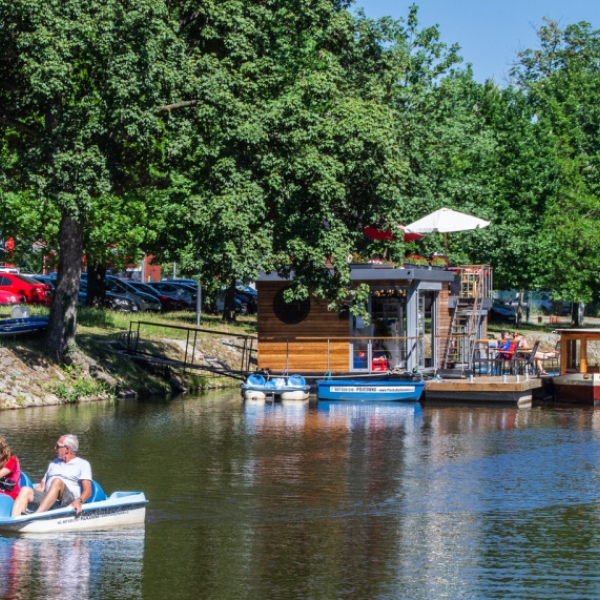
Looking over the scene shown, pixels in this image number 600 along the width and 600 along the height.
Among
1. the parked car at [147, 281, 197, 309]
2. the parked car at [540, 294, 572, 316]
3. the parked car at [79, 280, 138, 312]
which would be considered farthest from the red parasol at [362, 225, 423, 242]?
the parked car at [540, 294, 572, 316]

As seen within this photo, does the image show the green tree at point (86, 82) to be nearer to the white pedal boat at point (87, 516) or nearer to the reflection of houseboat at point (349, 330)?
the reflection of houseboat at point (349, 330)

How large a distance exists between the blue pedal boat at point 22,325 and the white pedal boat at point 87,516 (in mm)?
18451

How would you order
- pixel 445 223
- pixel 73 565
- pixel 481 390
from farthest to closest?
1. pixel 445 223
2. pixel 481 390
3. pixel 73 565

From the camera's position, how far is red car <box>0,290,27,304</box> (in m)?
49.5

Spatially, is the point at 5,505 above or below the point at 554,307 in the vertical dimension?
below

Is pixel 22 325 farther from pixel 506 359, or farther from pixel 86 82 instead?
pixel 506 359

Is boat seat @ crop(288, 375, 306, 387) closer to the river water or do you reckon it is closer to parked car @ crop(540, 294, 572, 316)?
the river water

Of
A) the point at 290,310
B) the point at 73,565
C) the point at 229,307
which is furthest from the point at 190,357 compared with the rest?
the point at 73,565

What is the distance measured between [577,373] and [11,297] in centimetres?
2452

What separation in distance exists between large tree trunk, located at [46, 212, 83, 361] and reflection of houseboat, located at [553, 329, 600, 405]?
15.4 m

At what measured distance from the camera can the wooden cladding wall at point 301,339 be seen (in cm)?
3806

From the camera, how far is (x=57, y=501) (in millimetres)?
16453

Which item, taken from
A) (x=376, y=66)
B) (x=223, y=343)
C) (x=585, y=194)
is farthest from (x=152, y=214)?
(x=585, y=194)

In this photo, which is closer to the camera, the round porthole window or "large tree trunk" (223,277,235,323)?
the round porthole window
